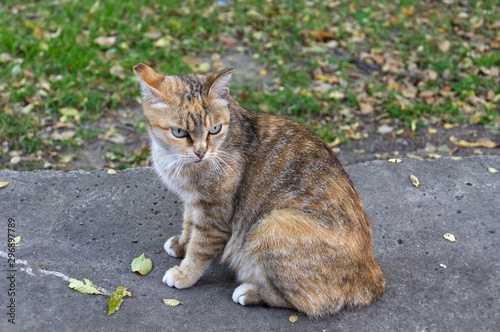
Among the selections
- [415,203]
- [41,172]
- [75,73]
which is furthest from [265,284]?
[75,73]

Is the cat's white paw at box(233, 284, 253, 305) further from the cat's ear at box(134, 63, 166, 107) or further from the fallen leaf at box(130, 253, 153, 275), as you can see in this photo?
the cat's ear at box(134, 63, 166, 107)

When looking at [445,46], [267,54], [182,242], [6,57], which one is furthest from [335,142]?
[6,57]

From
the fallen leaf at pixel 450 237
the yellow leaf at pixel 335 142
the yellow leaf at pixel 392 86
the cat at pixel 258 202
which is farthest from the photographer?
the yellow leaf at pixel 392 86

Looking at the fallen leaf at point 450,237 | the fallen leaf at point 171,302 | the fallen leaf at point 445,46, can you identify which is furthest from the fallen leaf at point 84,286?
the fallen leaf at point 445,46

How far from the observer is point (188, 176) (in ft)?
12.8

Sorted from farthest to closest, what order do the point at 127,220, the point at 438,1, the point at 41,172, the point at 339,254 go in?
1. the point at 438,1
2. the point at 41,172
3. the point at 127,220
4. the point at 339,254

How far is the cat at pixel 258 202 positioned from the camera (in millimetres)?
3588

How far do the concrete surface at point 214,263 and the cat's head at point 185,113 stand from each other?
1.09 metres

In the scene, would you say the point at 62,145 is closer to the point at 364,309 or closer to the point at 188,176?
the point at 188,176

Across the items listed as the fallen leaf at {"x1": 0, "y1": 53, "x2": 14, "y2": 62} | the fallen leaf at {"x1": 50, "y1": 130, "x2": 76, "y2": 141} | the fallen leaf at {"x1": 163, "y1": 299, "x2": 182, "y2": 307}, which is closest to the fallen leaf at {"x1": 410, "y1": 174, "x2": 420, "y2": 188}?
the fallen leaf at {"x1": 163, "y1": 299, "x2": 182, "y2": 307}

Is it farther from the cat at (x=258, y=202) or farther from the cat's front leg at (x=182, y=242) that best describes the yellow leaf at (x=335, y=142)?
the cat's front leg at (x=182, y=242)

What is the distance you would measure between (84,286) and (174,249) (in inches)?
32.4

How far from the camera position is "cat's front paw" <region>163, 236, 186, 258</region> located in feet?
14.2

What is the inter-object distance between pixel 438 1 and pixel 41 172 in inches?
309
